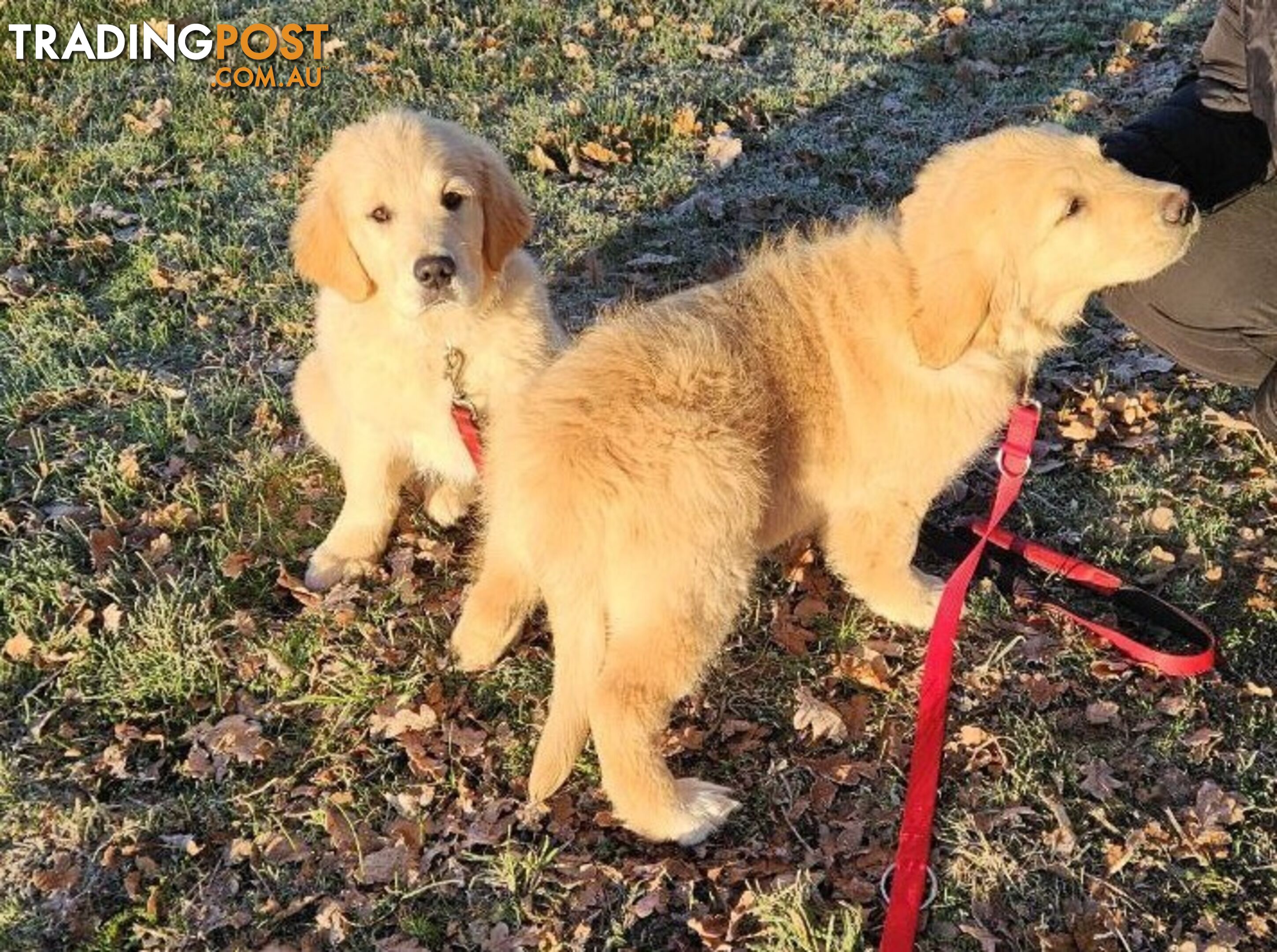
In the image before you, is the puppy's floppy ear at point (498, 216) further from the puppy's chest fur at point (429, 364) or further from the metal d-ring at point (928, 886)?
the metal d-ring at point (928, 886)

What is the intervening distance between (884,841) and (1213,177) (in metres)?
2.61

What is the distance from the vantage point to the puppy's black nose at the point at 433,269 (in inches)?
121

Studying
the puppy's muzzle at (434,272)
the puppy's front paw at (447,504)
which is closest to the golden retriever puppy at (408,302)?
the puppy's muzzle at (434,272)

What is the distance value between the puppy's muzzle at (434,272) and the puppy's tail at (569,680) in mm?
1033

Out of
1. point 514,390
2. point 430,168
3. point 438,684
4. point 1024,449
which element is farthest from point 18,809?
point 1024,449

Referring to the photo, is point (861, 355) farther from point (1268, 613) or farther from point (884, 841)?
point (1268, 613)

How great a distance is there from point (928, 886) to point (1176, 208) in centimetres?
192

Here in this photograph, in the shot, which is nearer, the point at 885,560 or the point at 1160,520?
the point at 885,560

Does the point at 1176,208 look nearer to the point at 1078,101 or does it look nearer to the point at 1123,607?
the point at 1123,607

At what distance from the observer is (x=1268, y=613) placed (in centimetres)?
338

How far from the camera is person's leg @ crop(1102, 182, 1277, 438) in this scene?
143 inches

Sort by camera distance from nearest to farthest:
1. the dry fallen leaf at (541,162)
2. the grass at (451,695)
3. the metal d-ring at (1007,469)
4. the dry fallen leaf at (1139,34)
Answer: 1. the grass at (451,695)
2. the metal d-ring at (1007,469)
3. the dry fallen leaf at (541,162)
4. the dry fallen leaf at (1139,34)

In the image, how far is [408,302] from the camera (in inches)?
124

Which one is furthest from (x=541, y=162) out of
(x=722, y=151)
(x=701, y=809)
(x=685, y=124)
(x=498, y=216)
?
(x=701, y=809)
